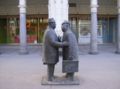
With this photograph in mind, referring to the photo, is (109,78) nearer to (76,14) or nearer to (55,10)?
(55,10)

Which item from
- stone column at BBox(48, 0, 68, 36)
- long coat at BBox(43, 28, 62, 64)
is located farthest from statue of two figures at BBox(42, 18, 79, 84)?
stone column at BBox(48, 0, 68, 36)

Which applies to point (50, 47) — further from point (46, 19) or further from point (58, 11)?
point (46, 19)

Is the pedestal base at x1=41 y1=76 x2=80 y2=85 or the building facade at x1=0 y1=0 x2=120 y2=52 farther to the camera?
the building facade at x1=0 y1=0 x2=120 y2=52

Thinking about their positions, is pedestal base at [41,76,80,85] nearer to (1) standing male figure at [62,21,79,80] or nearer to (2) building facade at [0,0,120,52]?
(1) standing male figure at [62,21,79,80]

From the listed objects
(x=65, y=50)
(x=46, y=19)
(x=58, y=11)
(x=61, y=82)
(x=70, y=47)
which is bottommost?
(x=61, y=82)

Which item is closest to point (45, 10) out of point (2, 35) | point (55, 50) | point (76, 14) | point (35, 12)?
point (35, 12)

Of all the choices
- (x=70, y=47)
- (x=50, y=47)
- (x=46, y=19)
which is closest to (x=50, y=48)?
(x=50, y=47)

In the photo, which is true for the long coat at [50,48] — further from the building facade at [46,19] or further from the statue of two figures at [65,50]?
the building facade at [46,19]

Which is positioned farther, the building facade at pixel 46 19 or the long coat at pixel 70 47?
the building facade at pixel 46 19

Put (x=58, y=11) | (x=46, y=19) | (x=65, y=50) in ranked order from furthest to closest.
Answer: (x=46, y=19) → (x=58, y=11) → (x=65, y=50)

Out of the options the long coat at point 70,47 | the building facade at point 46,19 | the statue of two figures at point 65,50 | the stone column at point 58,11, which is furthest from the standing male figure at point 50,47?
the building facade at point 46,19

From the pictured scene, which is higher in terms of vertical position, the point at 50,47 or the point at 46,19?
the point at 46,19

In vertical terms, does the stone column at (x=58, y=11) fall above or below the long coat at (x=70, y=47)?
above

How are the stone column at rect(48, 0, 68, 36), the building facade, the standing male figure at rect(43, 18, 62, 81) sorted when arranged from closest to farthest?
the standing male figure at rect(43, 18, 62, 81) → the stone column at rect(48, 0, 68, 36) → the building facade
